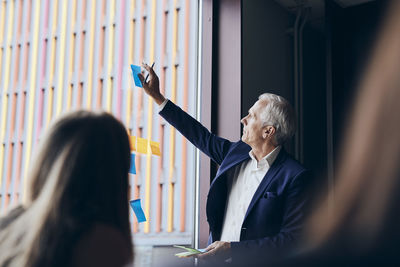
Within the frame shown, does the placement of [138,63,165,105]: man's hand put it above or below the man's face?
above

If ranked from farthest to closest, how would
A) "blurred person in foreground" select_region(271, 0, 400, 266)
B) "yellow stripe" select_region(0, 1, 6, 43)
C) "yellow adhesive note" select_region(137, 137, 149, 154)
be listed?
"yellow stripe" select_region(0, 1, 6, 43), "blurred person in foreground" select_region(271, 0, 400, 266), "yellow adhesive note" select_region(137, 137, 149, 154)

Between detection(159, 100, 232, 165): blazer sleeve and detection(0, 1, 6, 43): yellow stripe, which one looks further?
detection(0, 1, 6, 43): yellow stripe

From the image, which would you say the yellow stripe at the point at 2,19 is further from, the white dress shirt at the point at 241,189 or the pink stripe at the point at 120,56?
the white dress shirt at the point at 241,189

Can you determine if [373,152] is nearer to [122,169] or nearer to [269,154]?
[269,154]

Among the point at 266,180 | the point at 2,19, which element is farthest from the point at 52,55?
the point at 266,180

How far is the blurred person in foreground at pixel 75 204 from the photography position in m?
0.87

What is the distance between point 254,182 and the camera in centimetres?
210

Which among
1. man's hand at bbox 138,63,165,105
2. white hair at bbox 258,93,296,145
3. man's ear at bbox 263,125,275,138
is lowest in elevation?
man's ear at bbox 263,125,275,138

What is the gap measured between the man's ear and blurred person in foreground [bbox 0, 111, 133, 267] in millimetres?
1205

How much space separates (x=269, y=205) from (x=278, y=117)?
366 millimetres

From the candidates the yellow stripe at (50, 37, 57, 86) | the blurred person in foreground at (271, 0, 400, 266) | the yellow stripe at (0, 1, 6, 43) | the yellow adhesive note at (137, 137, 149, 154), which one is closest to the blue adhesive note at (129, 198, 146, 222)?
the yellow adhesive note at (137, 137, 149, 154)

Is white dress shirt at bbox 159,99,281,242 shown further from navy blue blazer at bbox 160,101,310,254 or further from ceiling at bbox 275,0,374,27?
ceiling at bbox 275,0,374,27

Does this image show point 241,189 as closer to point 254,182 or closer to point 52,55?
point 254,182

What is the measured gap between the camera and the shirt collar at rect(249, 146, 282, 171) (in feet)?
6.89
